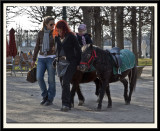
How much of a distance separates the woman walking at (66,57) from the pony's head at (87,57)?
0.38 ft

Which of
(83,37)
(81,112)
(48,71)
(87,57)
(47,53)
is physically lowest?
(81,112)

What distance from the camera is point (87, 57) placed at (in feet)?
24.3

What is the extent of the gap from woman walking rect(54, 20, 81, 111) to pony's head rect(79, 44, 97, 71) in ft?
0.38

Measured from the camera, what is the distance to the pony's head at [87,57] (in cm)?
728

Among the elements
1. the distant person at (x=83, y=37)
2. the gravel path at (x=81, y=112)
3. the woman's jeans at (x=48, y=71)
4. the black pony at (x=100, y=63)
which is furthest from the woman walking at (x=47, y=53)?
the black pony at (x=100, y=63)

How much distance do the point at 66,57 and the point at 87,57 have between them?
450 mm

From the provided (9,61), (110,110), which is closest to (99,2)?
(110,110)

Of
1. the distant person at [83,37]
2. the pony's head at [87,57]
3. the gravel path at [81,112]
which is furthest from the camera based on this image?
the distant person at [83,37]

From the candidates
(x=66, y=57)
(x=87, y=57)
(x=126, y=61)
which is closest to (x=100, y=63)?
(x=87, y=57)

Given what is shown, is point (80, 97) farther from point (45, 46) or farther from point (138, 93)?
point (138, 93)

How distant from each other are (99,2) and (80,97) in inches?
93.8

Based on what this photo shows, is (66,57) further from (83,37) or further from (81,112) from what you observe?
(81,112)

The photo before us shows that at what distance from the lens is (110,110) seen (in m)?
7.66

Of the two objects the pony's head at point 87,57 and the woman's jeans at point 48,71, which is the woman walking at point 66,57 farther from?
the woman's jeans at point 48,71
